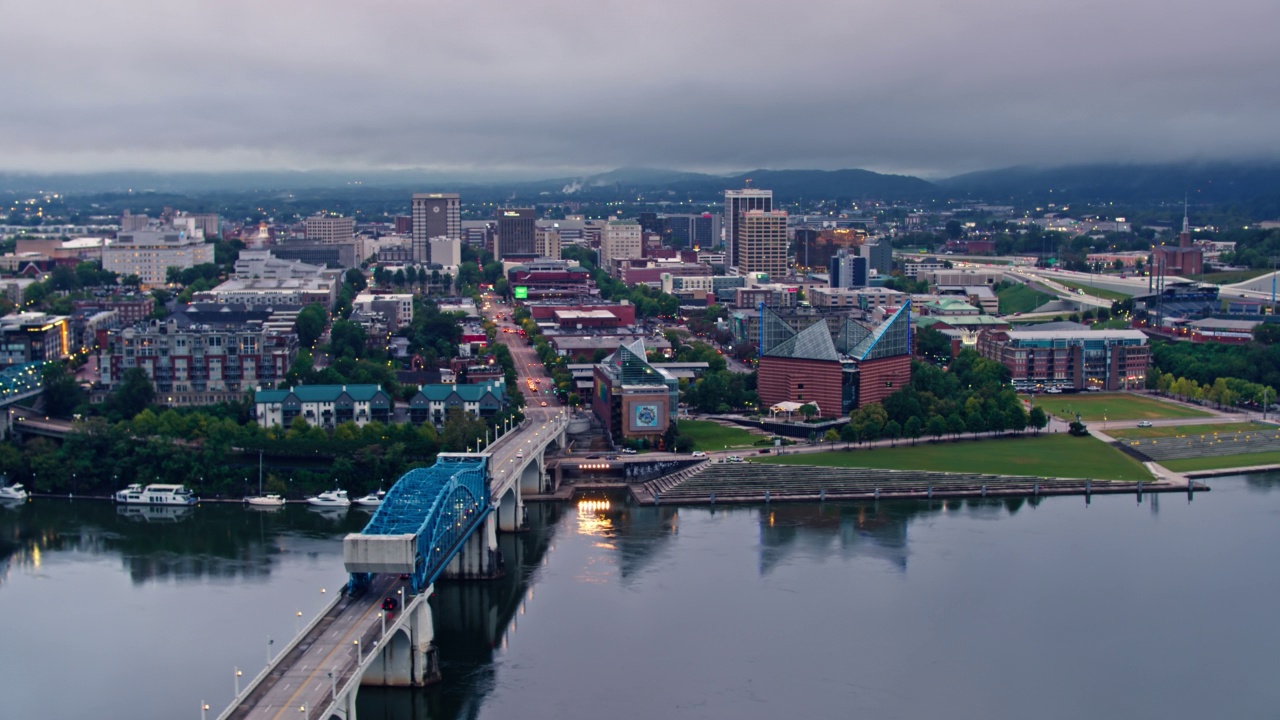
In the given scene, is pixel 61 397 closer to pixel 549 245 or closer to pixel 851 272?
pixel 851 272

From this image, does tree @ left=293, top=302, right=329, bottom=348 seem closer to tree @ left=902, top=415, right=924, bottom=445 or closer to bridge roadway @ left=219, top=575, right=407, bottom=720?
tree @ left=902, top=415, right=924, bottom=445

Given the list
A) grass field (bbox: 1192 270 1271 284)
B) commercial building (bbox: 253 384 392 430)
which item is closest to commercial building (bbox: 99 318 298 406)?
commercial building (bbox: 253 384 392 430)

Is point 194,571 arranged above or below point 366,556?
below

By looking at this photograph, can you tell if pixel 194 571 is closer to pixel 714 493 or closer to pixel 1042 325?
pixel 714 493

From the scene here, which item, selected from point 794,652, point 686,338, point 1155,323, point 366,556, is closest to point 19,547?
point 366,556

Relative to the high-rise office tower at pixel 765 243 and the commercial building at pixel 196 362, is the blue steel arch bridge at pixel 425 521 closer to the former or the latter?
the commercial building at pixel 196 362

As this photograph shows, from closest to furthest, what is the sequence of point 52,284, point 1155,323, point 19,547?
point 19,547, point 1155,323, point 52,284

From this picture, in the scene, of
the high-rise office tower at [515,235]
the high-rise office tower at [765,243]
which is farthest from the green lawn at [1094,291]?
the high-rise office tower at [515,235]
